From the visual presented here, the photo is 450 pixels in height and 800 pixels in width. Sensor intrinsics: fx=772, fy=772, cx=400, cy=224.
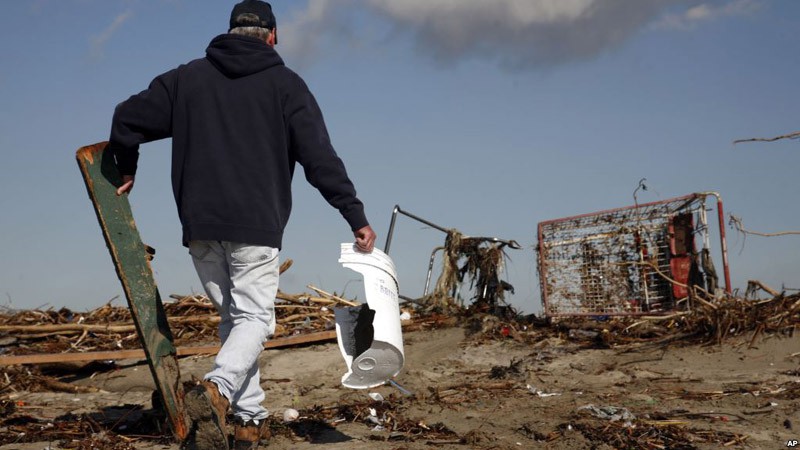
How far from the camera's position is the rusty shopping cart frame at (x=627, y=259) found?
9.66 meters

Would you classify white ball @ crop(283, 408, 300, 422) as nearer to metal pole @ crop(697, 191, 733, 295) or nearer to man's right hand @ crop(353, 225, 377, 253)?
man's right hand @ crop(353, 225, 377, 253)

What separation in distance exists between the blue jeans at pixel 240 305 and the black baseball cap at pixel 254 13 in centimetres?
131

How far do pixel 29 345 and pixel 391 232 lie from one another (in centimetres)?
464

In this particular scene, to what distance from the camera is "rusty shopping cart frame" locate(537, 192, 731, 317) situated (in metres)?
9.66

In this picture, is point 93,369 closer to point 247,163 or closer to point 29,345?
point 29,345

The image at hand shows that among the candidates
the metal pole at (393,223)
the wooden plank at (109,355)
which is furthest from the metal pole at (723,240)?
the wooden plank at (109,355)

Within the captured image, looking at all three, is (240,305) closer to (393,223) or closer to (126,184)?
(126,184)

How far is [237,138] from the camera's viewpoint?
14.2 feet

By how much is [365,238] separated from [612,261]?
6.47m

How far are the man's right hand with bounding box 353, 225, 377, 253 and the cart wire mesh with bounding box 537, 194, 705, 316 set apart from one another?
19.9 feet

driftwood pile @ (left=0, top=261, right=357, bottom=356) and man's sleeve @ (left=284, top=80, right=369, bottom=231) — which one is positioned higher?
man's sleeve @ (left=284, top=80, right=369, bottom=231)

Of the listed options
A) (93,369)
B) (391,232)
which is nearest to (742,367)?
(391,232)

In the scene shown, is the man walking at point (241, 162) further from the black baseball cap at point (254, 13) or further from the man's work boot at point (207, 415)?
the man's work boot at point (207, 415)

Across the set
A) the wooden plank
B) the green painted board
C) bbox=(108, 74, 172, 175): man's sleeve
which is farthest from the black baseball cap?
the wooden plank
